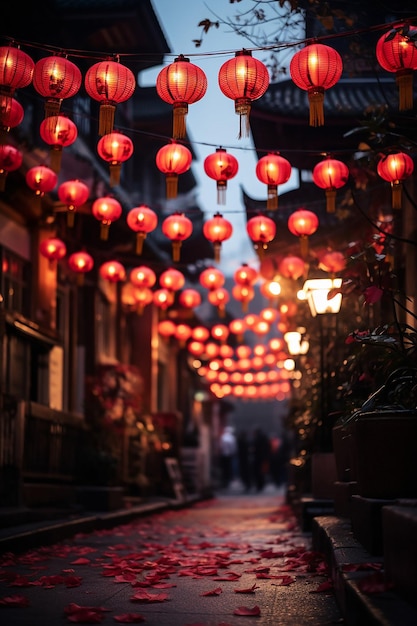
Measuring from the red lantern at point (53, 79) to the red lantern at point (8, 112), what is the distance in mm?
390

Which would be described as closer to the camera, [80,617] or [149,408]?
[80,617]

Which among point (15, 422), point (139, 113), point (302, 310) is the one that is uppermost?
point (139, 113)

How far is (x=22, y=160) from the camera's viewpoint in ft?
45.9

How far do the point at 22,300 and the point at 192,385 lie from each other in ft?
86.0

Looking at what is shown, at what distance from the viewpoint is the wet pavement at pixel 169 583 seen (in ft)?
19.6

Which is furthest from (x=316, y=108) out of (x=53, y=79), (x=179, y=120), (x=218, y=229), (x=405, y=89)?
(x=218, y=229)

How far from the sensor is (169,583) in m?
7.66

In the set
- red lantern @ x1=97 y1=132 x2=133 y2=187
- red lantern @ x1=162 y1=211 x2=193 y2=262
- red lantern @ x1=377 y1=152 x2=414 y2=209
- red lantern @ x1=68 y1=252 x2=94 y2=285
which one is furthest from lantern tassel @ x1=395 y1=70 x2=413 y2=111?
red lantern @ x1=68 y1=252 x2=94 y2=285

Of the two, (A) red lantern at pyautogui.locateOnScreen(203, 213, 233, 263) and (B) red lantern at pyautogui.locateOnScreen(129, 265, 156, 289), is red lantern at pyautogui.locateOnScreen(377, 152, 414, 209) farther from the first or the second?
(B) red lantern at pyautogui.locateOnScreen(129, 265, 156, 289)

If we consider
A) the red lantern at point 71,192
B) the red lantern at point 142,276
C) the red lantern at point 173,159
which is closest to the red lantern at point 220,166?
the red lantern at point 173,159

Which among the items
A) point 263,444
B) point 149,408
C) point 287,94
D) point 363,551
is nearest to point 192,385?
point 263,444

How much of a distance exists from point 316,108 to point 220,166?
372cm

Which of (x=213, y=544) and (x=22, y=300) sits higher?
(x=22, y=300)

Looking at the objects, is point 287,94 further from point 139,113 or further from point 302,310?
point 139,113
